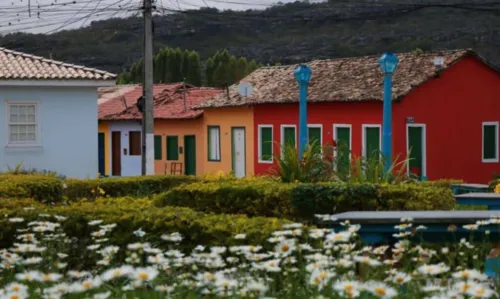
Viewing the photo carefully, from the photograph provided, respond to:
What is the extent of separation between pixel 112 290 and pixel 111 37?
103 metres

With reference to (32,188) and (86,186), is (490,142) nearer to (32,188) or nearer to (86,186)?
(86,186)

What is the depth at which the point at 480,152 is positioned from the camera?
2888 cm

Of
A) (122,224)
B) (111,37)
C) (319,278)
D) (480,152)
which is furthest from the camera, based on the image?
(111,37)

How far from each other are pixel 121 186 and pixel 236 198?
13.8 feet

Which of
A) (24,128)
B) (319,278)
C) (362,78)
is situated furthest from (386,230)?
(362,78)

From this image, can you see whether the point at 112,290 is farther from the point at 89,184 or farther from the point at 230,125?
the point at 230,125

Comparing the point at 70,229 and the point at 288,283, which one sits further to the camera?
the point at 70,229

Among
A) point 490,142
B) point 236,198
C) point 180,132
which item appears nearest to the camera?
point 236,198

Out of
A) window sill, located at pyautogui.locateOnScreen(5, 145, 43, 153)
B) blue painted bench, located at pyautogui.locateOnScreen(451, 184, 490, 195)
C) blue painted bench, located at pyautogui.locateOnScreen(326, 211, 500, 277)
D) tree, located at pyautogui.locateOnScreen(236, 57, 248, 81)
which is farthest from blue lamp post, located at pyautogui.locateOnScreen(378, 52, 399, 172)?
tree, located at pyautogui.locateOnScreen(236, 57, 248, 81)

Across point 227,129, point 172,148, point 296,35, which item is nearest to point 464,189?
point 227,129

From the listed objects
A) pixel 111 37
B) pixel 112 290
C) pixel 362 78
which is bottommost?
pixel 112 290

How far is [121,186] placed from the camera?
55.3 feet

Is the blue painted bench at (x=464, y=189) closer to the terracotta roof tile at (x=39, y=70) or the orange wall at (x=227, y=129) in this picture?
the terracotta roof tile at (x=39, y=70)

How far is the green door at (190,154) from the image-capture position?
36.4 meters
